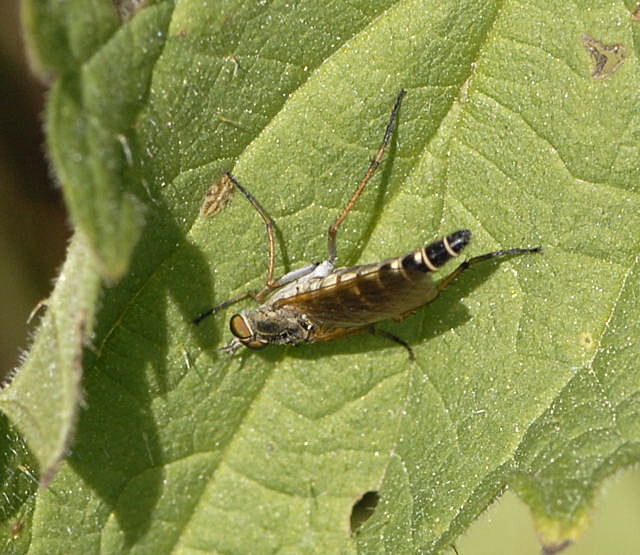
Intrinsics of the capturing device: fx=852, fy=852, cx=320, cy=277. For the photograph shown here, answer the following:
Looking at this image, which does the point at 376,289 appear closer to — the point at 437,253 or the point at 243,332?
the point at 437,253

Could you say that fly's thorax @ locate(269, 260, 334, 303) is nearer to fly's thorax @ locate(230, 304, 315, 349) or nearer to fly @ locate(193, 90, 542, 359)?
fly @ locate(193, 90, 542, 359)

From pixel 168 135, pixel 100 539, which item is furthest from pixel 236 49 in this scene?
pixel 100 539

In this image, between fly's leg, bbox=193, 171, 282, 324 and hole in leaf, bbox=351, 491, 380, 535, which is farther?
hole in leaf, bbox=351, 491, 380, 535

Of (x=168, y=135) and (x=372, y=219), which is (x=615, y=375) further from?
(x=168, y=135)

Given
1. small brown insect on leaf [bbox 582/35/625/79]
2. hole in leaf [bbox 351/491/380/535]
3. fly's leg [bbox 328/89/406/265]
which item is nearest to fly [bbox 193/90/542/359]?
fly's leg [bbox 328/89/406/265]

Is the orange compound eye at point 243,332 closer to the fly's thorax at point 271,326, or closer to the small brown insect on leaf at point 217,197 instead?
the fly's thorax at point 271,326

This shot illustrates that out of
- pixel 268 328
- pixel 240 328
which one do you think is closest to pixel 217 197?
pixel 240 328

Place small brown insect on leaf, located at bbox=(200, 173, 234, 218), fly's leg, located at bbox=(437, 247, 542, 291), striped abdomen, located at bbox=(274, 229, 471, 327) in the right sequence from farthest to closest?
fly's leg, located at bbox=(437, 247, 542, 291)
striped abdomen, located at bbox=(274, 229, 471, 327)
small brown insect on leaf, located at bbox=(200, 173, 234, 218)
